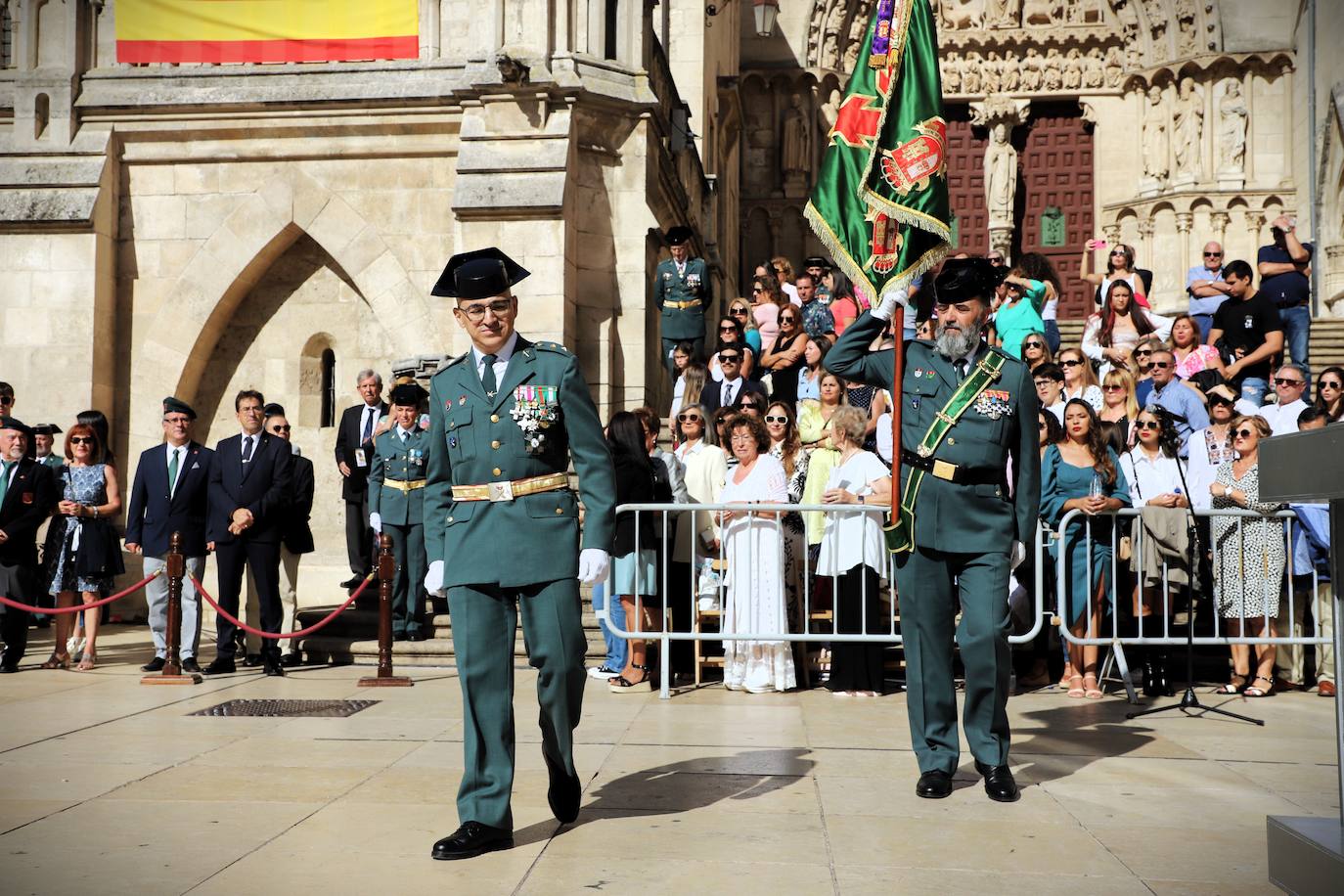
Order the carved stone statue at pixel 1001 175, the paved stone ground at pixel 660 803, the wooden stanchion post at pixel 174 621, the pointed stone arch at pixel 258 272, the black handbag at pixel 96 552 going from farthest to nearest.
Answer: the carved stone statue at pixel 1001 175, the pointed stone arch at pixel 258 272, the black handbag at pixel 96 552, the wooden stanchion post at pixel 174 621, the paved stone ground at pixel 660 803

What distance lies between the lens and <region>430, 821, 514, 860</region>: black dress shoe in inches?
182

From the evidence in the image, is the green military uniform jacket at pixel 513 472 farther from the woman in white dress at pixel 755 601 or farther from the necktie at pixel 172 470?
the necktie at pixel 172 470

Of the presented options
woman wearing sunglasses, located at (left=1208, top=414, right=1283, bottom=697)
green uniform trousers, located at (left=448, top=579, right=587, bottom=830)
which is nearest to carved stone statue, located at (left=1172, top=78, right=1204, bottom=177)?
woman wearing sunglasses, located at (left=1208, top=414, right=1283, bottom=697)

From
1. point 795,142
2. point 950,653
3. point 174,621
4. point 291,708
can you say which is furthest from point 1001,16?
point 950,653

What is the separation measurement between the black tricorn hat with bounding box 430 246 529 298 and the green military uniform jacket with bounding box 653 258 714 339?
823 centimetres

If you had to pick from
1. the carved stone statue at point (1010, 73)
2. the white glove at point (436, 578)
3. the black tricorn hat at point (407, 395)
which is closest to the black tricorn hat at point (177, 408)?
the black tricorn hat at point (407, 395)

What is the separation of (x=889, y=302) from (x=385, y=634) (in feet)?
15.6

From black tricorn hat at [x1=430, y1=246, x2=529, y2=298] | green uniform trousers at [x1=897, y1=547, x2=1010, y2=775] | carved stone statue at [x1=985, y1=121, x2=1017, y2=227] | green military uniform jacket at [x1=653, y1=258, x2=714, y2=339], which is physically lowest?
green uniform trousers at [x1=897, y1=547, x2=1010, y2=775]

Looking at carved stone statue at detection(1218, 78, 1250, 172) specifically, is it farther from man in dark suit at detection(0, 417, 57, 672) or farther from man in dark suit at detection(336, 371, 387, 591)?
man in dark suit at detection(0, 417, 57, 672)

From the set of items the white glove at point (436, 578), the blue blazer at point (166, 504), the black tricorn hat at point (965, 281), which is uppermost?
the black tricorn hat at point (965, 281)

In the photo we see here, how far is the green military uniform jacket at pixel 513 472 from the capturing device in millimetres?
5016

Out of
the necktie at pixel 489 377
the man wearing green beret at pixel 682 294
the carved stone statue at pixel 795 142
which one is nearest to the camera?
the necktie at pixel 489 377

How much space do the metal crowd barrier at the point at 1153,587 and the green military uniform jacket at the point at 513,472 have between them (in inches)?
173

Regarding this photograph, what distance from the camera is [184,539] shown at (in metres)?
10.3
